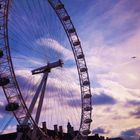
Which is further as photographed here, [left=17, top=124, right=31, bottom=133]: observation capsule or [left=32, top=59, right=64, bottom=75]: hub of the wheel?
[left=32, top=59, right=64, bottom=75]: hub of the wheel

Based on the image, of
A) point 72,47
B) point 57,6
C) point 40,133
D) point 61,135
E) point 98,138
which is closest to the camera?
point 40,133

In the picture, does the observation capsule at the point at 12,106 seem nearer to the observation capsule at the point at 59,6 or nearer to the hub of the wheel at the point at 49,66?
the hub of the wheel at the point at 49,66

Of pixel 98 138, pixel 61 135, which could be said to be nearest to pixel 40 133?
pixel 61 135

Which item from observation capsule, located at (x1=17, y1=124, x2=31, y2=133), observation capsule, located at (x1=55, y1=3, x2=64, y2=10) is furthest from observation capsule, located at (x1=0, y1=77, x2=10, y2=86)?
observation capsule, located at (x1=55, y1=3, x2=64, y2=10)

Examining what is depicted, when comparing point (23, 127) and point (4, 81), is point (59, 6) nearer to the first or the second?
point (4, 81)

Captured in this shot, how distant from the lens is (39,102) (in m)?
55.3

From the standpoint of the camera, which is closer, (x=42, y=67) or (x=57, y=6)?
(x=42, y=67)

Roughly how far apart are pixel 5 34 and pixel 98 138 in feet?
194

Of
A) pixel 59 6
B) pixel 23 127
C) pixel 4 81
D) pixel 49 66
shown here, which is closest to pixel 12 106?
pixel 4 81

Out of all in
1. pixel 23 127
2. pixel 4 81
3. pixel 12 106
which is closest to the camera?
pixel 4 81

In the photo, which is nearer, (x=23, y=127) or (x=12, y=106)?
(x=12, y=106)

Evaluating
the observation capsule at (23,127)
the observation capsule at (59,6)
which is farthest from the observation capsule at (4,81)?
the observation capsule at (59,6)

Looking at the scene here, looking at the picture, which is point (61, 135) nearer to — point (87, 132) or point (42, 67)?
point (87, 132)

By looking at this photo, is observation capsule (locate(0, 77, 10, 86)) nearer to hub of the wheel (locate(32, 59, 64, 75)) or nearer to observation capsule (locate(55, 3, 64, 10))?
hub of the wheel (locate(32, 59, 64, 75))
